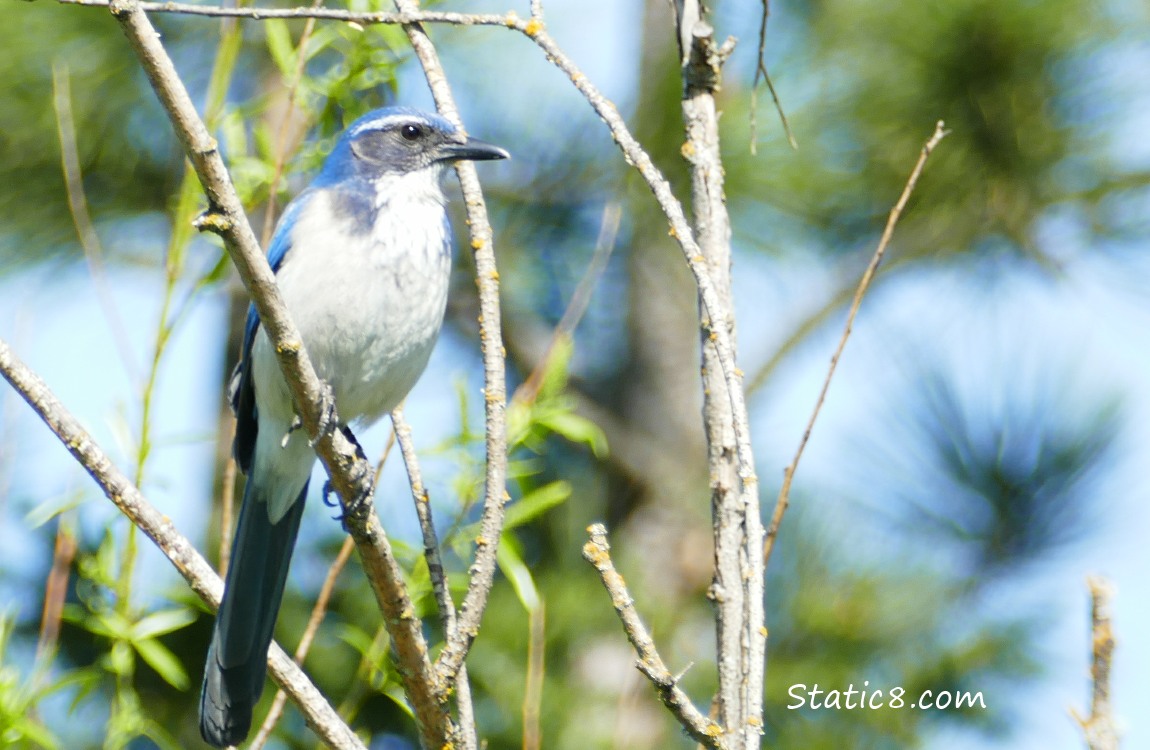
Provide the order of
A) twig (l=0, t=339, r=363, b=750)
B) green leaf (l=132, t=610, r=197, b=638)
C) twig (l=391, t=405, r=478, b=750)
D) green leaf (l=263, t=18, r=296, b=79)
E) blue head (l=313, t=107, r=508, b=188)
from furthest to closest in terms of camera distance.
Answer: blue head (l=313, t=107, r=508, b=188) → green leaf (l=263, t=18, r=296, b=79) → green leaf (l=132, t=610, r=197, b=638) → twig (l=391, t=405, r=478, b=750) → twig (l=0, t=339, r=363, b=750)

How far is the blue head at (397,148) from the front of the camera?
13.0 ft

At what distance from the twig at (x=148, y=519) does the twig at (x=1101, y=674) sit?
134cm

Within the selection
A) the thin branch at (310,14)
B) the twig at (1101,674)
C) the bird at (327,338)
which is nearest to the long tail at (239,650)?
the bird at (327,338)

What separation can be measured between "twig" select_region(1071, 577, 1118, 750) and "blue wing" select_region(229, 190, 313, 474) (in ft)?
8.08

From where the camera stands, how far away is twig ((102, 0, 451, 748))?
212cm

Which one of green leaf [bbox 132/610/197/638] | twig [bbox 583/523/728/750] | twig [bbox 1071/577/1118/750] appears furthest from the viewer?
green leaf [bbox 132/610/197/638]

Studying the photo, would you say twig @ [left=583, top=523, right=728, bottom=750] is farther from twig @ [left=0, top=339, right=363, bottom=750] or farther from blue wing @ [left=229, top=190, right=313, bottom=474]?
blue wing @ [left=229, top=190, right=313, bottom=474]

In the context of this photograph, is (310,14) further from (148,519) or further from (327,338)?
(327,338)

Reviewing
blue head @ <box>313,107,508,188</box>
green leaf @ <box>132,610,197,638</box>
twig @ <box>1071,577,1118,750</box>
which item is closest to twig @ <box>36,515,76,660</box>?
green leaf @ <box>132,610,197,638</box>

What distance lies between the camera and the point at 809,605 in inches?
228

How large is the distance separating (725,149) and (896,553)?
200 centimetres

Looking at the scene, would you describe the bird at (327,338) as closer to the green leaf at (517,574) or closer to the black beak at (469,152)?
the black beak at (469,152)

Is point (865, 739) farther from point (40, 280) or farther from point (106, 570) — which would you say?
point (40, 280)

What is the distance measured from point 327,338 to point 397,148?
0.84 m
